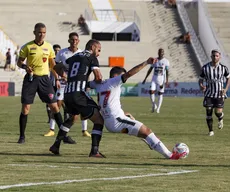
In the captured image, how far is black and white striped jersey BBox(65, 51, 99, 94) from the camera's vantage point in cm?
1430

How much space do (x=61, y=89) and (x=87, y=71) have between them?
5.95 m

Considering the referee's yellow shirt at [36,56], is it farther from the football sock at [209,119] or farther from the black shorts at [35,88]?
the football sock at [209,119]

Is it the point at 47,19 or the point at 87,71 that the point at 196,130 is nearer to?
the point at 87,71

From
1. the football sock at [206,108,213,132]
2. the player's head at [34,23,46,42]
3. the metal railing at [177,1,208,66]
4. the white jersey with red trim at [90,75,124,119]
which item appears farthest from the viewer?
the metal railing at [177,1,208,66]

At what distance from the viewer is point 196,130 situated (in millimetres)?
22578

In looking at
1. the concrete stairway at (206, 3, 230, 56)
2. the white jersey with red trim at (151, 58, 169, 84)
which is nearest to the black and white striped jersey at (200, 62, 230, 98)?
the white jersey with red trim at (151, 58, 169, 84)

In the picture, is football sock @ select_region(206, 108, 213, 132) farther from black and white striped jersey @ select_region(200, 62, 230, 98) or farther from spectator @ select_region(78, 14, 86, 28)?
spectator @ select_region(78, 14, 86, 28)

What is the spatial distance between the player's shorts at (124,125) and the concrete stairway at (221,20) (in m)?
48.1

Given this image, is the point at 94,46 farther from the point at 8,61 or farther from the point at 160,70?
the point at 8,61

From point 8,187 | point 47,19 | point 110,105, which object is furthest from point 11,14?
point 8,187

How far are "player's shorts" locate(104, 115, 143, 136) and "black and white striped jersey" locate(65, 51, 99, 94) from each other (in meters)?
0.99

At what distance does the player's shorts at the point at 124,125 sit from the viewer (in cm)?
1362

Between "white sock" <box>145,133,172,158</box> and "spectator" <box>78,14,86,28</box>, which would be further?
"spectator" <box>78,14,86,28</box>

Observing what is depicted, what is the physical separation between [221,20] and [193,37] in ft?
15.4
